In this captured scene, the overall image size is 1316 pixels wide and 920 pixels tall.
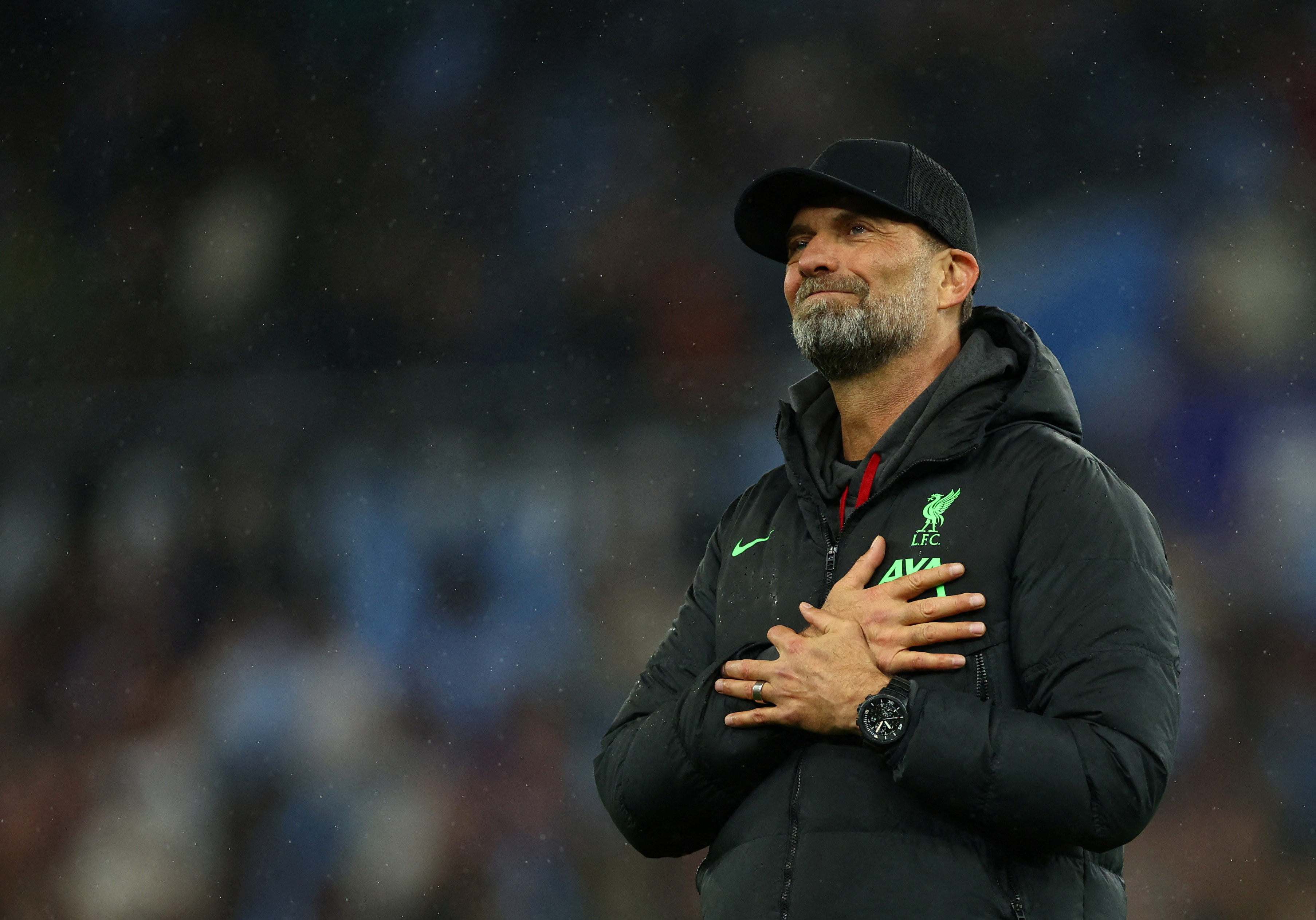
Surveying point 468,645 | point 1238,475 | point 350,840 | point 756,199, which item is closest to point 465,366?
point 468,645

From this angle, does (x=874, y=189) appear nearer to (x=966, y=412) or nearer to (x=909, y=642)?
(x=966, y=412)

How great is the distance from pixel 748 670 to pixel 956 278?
607mm

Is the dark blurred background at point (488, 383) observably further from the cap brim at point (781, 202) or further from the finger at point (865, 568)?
the finger at point (865, 568)

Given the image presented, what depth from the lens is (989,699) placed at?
1.28 metres

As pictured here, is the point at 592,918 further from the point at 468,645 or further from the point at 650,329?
the point at 650,329

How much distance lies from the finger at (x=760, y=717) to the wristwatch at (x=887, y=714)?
8cm

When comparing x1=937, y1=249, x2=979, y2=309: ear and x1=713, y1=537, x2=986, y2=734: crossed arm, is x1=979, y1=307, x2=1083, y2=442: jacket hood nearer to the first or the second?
x1=937, y1=249, x2=979, y2=309: ear

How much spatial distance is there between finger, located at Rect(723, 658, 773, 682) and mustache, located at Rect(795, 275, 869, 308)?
1.57 ft

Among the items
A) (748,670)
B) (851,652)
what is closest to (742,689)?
(748,670)

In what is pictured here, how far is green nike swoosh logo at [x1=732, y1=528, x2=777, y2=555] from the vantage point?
1547 millimetres

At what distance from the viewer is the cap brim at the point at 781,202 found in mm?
1602

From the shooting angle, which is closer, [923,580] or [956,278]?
[923,580]

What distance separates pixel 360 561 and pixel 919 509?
2883 mm

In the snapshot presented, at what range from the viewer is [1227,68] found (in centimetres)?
346
